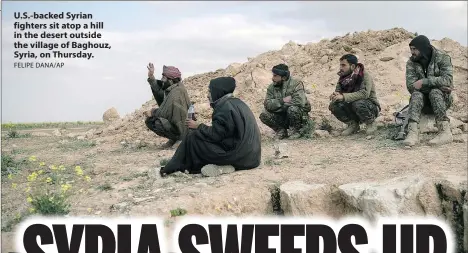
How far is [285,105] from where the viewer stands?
9094 millimetres

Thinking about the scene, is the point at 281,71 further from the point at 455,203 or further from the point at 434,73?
the point at 455,203

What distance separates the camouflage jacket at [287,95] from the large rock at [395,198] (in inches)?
134

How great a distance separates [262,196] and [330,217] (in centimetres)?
81

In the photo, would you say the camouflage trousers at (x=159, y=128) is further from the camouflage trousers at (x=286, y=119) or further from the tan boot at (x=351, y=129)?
the tan boot at (x=351, y=129)

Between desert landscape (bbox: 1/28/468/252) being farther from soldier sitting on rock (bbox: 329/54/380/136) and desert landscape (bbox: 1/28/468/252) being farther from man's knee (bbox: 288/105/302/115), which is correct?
man's knee (bbox: 288/105/302/115)

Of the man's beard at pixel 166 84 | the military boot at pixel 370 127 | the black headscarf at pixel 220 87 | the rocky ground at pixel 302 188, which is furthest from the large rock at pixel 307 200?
the man's beard at pixel 166 84

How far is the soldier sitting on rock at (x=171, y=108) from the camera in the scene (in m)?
8.95

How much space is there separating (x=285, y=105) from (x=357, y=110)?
1.23m

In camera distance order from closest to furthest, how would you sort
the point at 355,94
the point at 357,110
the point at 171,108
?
the point at 355,94, the point at 357,110, the point at 171,108

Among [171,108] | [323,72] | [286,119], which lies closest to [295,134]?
[286,119]

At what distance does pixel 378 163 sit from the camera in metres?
6.89

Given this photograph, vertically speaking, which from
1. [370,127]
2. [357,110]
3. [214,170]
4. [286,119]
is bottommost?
[214,170]

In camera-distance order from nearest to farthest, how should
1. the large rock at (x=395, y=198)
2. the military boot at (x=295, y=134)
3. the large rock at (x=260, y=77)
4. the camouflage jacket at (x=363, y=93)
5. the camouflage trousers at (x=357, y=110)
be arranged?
the large rock at (x=395, y=198) → the camouflage jacket at (x=363, y=93) → the camouflage trousers at (x=357, y=110) → the military boot at (x=295, y=134) → the large rock at (x=260, y=77)

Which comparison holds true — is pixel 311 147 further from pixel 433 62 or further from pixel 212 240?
pixel 212 240
